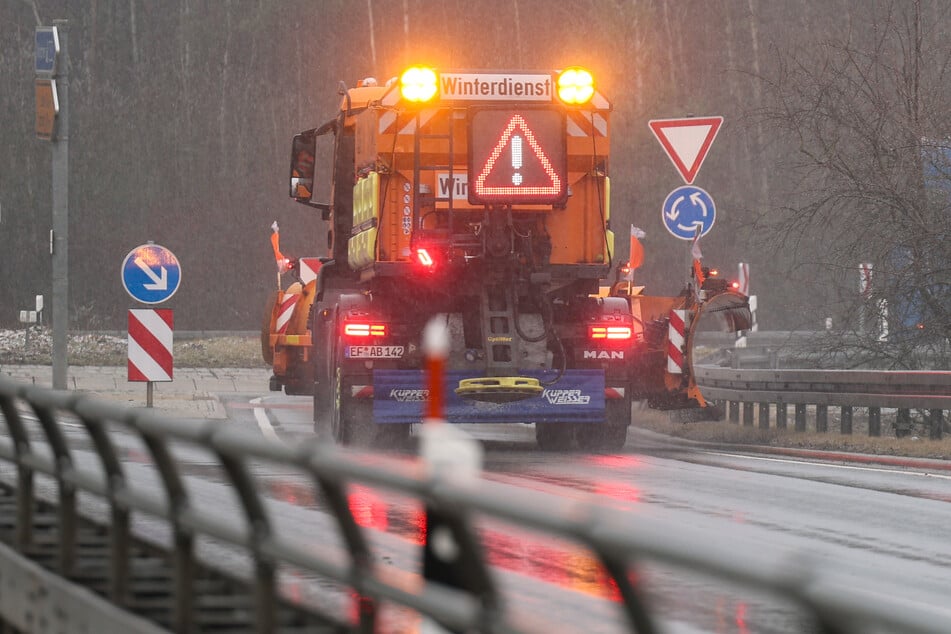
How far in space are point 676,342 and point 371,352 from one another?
12.0 ft

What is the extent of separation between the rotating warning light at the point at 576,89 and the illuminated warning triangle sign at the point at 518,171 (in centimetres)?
47

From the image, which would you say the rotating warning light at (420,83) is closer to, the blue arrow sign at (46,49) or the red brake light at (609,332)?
the red brake light at (609,332)

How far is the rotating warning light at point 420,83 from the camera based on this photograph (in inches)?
642

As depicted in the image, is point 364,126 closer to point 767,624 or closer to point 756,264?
point 767,624

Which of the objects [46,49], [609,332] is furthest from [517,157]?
[46,49]

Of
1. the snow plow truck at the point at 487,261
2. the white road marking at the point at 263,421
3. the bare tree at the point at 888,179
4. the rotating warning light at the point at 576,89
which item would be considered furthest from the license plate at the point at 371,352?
the bare tree at the point at 888,179

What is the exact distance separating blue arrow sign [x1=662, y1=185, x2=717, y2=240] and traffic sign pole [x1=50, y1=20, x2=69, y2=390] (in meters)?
7.90

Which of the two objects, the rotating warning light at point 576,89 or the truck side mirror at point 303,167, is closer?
the rotating warning light at point 576,89

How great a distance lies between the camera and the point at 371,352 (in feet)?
53.9

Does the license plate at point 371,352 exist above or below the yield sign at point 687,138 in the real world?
below

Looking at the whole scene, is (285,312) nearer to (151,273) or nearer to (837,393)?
(151,273)

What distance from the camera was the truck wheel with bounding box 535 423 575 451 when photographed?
58.0 feet

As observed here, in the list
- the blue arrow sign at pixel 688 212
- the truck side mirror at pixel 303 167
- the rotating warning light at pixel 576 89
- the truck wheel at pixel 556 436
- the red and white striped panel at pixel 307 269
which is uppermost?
the rotating warning light at pixel 576 89

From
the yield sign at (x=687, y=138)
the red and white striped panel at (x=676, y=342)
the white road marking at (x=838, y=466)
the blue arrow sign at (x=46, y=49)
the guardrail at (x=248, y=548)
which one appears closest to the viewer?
the guardrail at (x=248, y=548)
